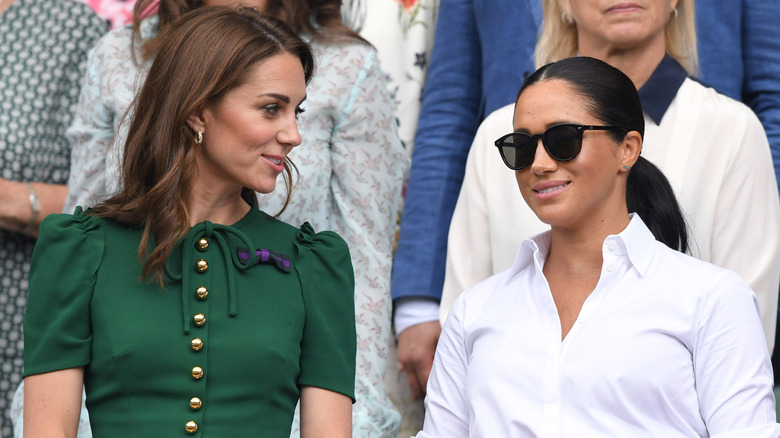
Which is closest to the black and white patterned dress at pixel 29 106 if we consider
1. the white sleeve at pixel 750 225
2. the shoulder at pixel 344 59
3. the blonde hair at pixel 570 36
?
the shoulder at pixel 344 59

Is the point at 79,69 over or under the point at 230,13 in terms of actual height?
under

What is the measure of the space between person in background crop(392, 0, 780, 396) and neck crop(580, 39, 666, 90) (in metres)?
0.34

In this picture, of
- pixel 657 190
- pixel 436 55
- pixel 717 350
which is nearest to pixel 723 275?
pixel 717 350

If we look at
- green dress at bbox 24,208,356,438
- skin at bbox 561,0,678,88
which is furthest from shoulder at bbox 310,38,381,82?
green dress at bbox 24,208,356,438

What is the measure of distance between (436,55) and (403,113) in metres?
0.23

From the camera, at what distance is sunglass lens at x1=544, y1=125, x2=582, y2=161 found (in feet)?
9.23

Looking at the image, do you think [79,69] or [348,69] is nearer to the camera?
[348,69]

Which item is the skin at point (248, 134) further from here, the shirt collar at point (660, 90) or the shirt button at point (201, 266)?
the shirt collar at point (660, 90)

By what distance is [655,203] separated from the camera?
3092mm

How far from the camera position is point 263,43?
2867 mm

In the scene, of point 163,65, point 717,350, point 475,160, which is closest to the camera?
point 717,350

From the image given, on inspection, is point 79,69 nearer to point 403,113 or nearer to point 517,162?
point 403,113

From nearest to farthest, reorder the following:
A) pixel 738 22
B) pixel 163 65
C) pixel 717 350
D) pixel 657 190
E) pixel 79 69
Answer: pixel 717 350
pixel 163 65
pixel 657 190
pixel 738 22
pixel 79 69

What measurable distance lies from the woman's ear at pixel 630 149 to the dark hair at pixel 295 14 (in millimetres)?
1186
